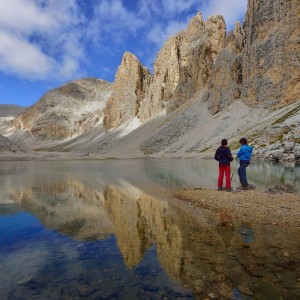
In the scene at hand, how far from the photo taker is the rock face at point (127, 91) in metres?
164

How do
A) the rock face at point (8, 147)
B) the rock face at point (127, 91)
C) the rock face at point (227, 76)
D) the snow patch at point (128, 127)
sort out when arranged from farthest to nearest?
the rock face at point (127, 91), the snow patch at point (128, 127), the rock face at point (227, 76), the rock face at point (8, 147)

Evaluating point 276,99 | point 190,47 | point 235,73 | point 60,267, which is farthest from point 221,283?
point 190,47

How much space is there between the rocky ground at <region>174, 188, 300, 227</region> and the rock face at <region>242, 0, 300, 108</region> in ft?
238

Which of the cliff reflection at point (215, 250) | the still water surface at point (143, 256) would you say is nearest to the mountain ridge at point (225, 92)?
the cliff reflection at point (215, 250)

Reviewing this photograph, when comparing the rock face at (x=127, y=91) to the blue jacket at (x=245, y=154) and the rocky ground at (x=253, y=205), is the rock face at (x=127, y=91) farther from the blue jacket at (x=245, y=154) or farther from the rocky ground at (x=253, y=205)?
the rocky ground at (x=253, y=205)

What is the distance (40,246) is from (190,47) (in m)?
144

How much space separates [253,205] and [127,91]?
16280 cm

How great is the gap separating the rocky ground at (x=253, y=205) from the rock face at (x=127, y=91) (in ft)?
483

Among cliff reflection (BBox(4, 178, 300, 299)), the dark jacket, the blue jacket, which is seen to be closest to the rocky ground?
cliff reflection (BBox(4, 178, 300, 299))

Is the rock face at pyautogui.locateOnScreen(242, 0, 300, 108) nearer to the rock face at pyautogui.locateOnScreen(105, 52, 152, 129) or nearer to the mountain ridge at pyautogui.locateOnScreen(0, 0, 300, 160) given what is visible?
the mountain ridge at pyautogui.locateOnScreen(0, 0, 300, 160)

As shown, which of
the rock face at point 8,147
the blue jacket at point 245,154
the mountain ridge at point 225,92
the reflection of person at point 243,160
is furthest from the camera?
the rock face at point 8,147

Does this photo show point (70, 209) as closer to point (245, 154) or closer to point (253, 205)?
point (253, 205)

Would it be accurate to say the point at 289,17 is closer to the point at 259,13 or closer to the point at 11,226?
the point at 259,13

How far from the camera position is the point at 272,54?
280ft
